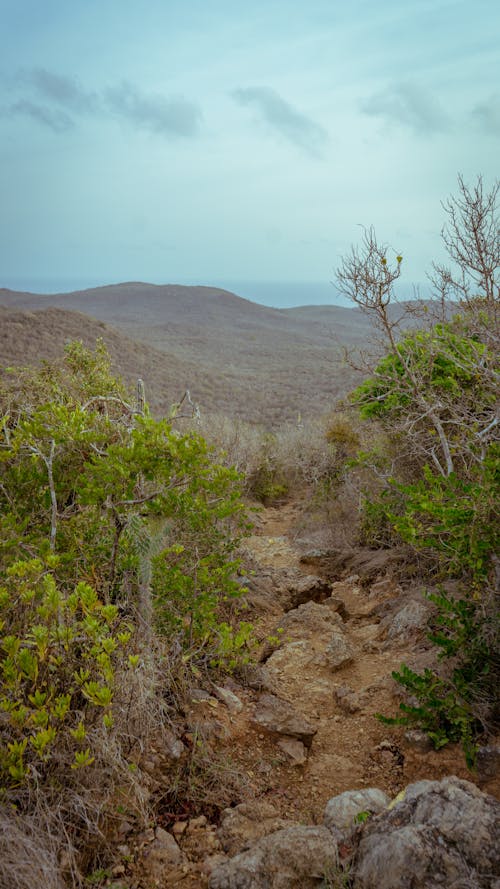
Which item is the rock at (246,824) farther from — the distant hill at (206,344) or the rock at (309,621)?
the distant hill at (206,344)

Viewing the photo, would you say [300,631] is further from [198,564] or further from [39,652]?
[39,652]

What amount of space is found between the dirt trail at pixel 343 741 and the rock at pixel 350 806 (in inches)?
8.8

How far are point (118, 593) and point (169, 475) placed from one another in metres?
0.94

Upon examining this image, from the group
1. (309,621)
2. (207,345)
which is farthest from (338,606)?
(207,345)

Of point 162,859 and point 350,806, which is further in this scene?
point 350,806

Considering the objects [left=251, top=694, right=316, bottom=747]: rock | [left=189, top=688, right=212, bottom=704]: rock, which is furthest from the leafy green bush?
[left=251, top=694, right=316, bottom=747]: rock

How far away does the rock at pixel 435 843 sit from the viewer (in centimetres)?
209

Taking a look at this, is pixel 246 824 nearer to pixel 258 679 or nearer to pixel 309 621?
pixel 258 679

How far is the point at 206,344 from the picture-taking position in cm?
4391

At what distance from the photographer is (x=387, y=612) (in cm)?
590

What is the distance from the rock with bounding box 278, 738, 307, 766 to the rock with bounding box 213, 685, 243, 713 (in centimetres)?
39

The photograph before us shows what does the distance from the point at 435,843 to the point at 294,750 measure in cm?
162

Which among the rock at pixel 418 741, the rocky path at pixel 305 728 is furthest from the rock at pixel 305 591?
the rock at pixel 418 741

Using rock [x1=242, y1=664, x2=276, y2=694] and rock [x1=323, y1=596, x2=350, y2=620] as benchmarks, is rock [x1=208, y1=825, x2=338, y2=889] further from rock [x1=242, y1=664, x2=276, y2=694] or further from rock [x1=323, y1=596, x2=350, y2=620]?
rock [x1=323, y1=596, x2=350, y2=620]
